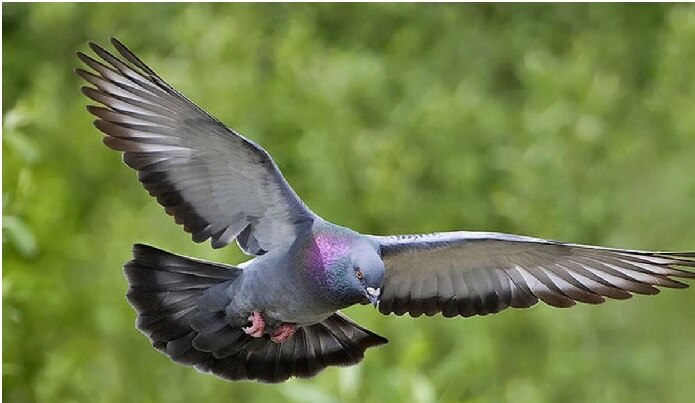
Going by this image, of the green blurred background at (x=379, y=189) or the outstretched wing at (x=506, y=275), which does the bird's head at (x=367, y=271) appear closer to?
the outstretched wing at (x=506, y=275)

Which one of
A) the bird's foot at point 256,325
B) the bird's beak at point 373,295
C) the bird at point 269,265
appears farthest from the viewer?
the bird's foot at point 256,325

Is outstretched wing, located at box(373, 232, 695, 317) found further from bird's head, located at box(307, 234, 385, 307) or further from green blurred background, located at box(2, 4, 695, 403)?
green blurred background, located at box(2, 4, 695, 403)

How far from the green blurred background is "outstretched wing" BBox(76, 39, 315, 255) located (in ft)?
4.34

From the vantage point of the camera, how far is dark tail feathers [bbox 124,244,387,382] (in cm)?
384

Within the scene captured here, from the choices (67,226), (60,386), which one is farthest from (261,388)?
(67,226)

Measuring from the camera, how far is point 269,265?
3684 mm

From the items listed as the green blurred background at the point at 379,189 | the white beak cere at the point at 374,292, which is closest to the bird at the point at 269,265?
the white beak cere at the point at 374,292

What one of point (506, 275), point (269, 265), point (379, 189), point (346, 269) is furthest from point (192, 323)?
point (379, 189)

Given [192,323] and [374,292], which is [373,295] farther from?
[192,323]

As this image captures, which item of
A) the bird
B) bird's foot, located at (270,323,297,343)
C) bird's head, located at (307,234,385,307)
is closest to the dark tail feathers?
the bird

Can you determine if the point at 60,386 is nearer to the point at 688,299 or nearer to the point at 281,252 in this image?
the point at 281,252

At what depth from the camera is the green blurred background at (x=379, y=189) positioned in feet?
18.9

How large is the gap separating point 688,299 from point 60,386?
10.5 feet

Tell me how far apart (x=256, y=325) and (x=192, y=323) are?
0.22 m
